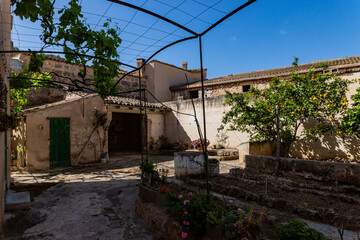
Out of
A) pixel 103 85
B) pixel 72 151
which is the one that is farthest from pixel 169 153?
pixel 103 85

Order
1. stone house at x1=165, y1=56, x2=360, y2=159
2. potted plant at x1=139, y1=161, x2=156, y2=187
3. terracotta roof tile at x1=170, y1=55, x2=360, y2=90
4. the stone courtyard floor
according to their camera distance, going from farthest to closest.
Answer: terracotta roof tile at x1=170, y1=55, x2=360, y2=90
stone house at x1=165, y1=56, x2=360, y2=159
potted plant at x1=139, y1=161, x2=156, y2=187
the stone courtyard floor

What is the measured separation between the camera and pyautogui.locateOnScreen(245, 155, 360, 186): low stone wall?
4.98 m

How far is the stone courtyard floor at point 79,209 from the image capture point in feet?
12.4

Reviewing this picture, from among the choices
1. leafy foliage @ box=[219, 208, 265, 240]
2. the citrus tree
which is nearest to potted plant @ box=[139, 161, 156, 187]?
leafy foliage @ box=[219, 208, 265, 240]

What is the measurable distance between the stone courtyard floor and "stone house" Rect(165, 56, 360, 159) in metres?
3.52

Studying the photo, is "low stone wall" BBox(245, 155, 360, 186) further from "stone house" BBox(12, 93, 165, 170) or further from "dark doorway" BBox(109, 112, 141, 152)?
"dark doorway" BBox(109, 112, 141, 152)

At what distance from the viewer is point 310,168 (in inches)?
223

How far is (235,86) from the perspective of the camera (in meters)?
15.8

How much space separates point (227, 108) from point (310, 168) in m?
6.58

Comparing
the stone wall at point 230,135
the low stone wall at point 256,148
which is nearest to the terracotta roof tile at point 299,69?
the stone wall at point 230,135

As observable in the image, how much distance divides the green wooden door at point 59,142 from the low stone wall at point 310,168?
752 cm

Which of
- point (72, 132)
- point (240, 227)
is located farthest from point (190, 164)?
point (72, 132)

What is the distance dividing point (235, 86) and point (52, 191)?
42.3 feet

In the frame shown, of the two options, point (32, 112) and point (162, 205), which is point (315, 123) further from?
point (32, 112)
